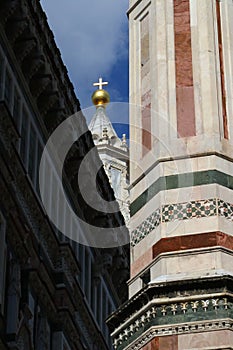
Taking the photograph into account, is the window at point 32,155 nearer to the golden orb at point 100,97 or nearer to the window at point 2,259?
the window at point 2,259

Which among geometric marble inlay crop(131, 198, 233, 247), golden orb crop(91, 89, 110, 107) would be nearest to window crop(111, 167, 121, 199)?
golden orb crop(91, 89, 110, 107)

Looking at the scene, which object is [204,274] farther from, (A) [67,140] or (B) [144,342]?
(A) [67,140]

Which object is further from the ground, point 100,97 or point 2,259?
point 100,97

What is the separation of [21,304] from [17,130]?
2.75m

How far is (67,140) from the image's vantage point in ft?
81.8

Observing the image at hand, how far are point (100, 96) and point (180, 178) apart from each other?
130 feet

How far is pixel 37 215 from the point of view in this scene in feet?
71.2

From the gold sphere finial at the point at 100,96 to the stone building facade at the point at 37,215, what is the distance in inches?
971

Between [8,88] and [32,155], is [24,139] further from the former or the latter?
[8,88]

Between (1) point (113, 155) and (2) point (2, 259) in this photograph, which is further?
(1) point (113, 155)

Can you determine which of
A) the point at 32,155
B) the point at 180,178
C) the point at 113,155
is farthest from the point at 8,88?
the point at 113,155

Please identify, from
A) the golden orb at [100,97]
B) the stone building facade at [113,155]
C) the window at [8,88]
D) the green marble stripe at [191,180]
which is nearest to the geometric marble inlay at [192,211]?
the green marble stripe at [191,180]

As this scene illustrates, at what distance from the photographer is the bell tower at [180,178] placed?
11398 mm

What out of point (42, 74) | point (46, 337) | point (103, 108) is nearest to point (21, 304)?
point (46, 337)
